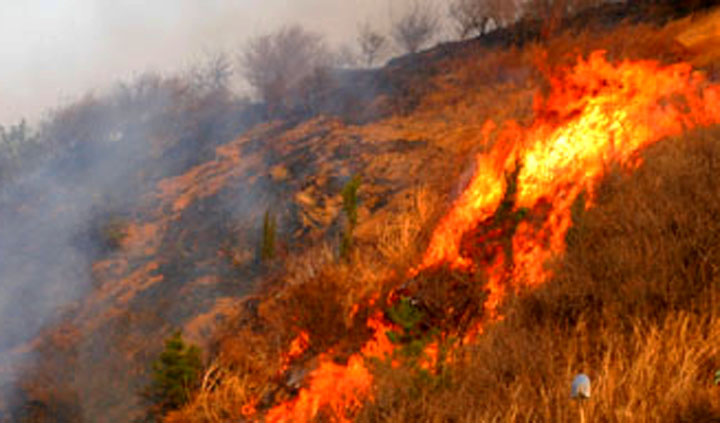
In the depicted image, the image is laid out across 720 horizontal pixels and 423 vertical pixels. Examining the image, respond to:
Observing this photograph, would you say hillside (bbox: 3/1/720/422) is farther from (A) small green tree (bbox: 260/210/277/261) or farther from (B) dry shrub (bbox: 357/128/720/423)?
(A) small green tree (bbox: 260/210/277/261)

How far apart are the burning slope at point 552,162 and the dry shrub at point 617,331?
0.69 metres

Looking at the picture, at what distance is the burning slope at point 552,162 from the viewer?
564 cm

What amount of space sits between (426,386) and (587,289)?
1375mm

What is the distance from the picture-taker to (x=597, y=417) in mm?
2740

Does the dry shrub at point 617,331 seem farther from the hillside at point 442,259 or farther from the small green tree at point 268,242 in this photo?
the small green tree at point 268,242

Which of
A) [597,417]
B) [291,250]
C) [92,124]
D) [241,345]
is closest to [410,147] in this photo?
[291,250]

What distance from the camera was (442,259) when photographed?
676 centimetres

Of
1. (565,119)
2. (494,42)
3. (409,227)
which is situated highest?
(494,42)

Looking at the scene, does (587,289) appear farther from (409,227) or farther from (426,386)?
(409,227)

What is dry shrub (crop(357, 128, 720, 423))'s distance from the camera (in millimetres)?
2840

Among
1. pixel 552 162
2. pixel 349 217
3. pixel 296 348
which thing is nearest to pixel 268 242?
pixel 349 217

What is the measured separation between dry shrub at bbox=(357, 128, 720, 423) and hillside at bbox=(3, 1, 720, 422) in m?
0.02

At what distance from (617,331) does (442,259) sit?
3.34 meters

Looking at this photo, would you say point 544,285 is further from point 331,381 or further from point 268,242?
point 268,242
